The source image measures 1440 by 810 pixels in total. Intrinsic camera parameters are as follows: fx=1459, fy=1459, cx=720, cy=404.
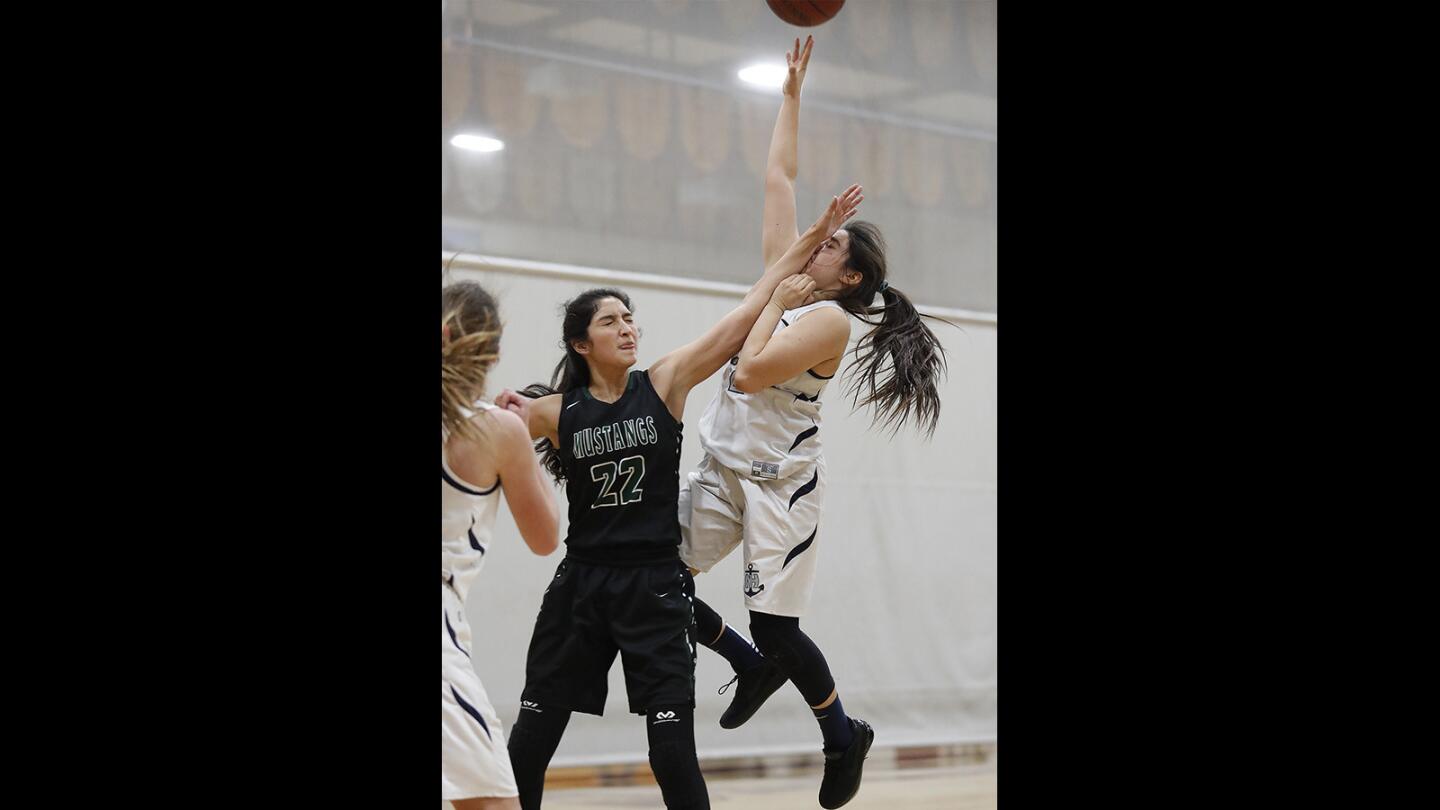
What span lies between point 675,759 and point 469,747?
0.57 m

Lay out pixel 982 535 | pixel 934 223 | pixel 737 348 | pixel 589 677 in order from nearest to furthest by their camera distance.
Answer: pixel 589 677, pixel 737 348, pixel 934 223, pixel 982 535

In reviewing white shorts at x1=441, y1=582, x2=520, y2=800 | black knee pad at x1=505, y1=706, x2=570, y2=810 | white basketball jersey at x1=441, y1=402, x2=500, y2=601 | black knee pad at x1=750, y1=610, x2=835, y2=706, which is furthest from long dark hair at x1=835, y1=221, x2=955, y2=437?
white shorts at x1=441, y1=582, x2=520, y2=800

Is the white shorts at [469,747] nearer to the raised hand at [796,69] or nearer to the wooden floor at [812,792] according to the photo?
the wooden floor at [812,792]

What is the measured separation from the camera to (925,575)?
18.4ft

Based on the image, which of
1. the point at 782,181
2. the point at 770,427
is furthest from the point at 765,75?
the point at 770,427

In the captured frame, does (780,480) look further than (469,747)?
Yes

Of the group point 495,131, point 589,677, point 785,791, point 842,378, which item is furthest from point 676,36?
point 785,791

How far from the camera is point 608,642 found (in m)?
3.68

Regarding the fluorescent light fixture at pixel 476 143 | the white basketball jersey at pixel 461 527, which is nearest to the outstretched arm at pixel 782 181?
the fluorescent light fixture at pixel 476 143

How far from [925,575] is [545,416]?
7.51ft

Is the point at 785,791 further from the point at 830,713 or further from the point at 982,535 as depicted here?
the point at 982,535

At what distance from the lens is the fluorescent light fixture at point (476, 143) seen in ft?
13.7

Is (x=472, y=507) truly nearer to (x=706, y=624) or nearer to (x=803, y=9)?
(x=706, y=624)

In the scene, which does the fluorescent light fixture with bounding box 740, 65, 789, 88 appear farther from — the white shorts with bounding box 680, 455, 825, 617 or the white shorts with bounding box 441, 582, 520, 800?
the white shorts with bounding box 441, 582, 520, 800
